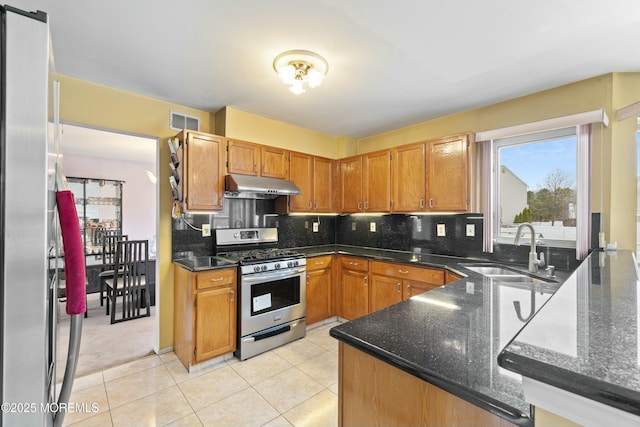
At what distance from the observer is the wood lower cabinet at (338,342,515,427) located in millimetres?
831

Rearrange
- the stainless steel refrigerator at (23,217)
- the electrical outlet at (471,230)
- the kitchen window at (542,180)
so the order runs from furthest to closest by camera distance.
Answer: the electrical outlet at (471,230), the kitchen window at (542,180), the stainless steel refrigerator at (23,217)

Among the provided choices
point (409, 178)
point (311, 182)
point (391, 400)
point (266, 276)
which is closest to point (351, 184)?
point (311, 182)

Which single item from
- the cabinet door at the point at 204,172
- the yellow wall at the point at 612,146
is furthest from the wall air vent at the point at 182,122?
the yellow wall at the point at 612,146

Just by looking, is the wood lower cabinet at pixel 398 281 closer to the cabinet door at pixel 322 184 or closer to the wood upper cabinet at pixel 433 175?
the wood upper cabinet at pixel 433 175

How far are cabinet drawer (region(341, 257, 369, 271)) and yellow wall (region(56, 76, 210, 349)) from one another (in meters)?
2.02

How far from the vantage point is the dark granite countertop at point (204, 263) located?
8.45 feet

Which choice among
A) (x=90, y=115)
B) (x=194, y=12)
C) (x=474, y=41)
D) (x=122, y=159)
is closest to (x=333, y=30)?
(x=194, y=12)

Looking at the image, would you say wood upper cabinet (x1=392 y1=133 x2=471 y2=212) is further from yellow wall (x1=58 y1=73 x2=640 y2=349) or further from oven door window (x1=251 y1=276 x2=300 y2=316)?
oven door window (x1=251 y1=276 x2=300 y2=316)

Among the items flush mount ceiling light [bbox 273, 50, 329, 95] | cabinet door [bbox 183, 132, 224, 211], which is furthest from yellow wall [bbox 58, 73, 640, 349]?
flush mount ceiling light [bbox 273, 50, 329, 95]

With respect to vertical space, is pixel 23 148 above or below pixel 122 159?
below

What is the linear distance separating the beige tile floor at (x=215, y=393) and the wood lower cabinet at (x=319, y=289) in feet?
2.12

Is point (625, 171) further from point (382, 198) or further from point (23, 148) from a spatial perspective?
point (23, 148)

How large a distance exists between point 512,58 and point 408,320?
2.12 meters

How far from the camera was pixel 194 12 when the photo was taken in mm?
1678
